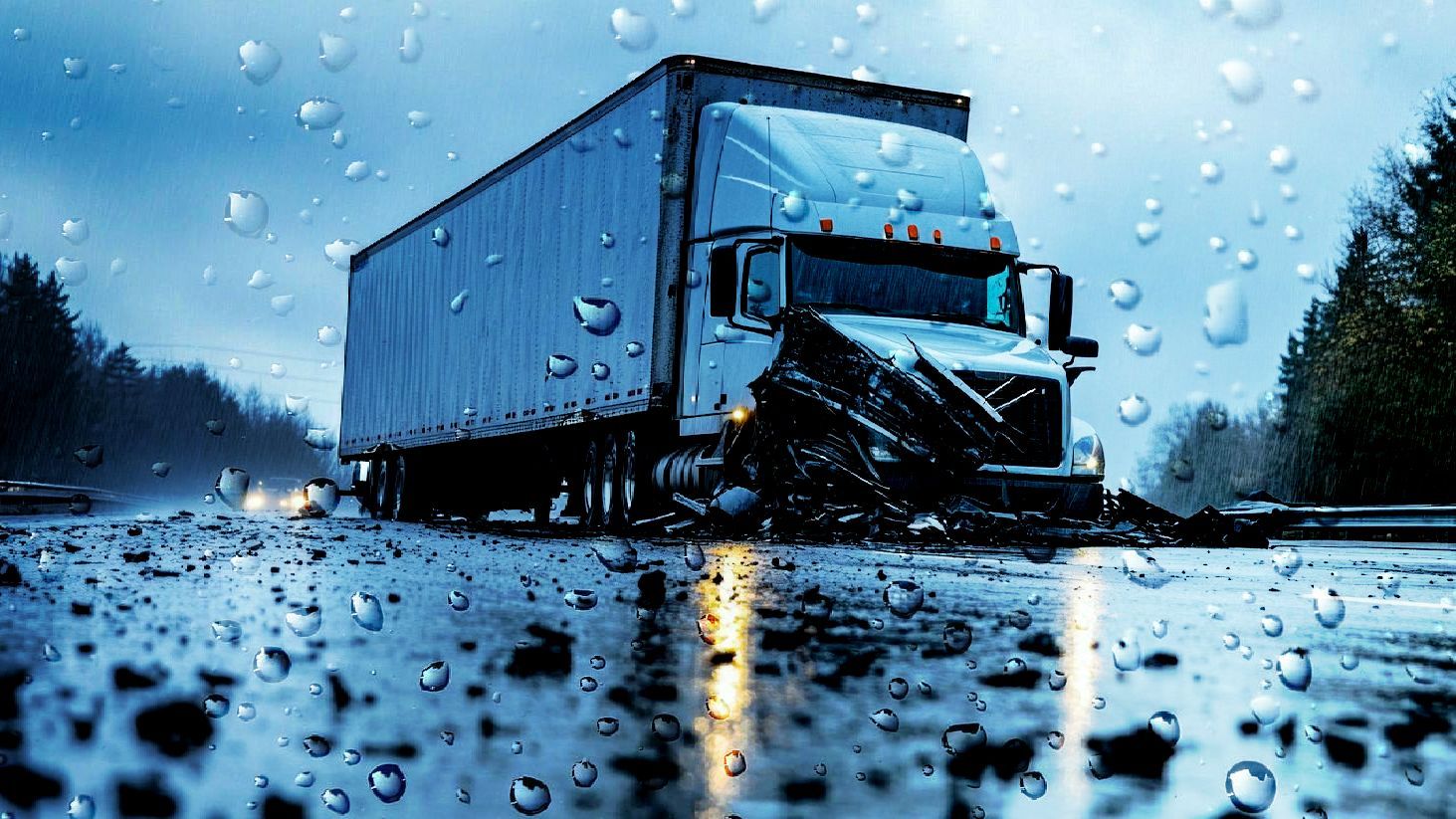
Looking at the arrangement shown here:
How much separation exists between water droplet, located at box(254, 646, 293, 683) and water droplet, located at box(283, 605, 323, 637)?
628 millimetres

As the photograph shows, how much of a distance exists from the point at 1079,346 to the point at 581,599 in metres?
9.12

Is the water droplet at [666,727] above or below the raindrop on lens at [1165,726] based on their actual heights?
below

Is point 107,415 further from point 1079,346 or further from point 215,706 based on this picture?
point 215,706

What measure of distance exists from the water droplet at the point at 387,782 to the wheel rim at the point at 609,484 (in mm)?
13924

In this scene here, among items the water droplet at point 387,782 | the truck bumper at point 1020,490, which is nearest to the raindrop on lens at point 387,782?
the water droplet at point 387,782

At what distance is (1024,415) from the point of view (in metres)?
13.5

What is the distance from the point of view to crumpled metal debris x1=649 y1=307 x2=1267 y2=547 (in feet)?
41.2

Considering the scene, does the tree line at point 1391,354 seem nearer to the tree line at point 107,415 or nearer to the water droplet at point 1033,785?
the water droplet at point 1033,785

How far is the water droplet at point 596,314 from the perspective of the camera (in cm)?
1680

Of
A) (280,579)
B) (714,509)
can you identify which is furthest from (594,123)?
(280,579)

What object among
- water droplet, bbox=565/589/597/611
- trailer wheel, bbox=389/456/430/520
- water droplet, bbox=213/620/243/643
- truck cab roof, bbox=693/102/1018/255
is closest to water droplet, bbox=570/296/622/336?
truck cab roof, bbox=693/102/1018/255

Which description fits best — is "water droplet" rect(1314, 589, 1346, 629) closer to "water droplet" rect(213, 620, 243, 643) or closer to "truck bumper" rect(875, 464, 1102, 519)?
"water droplet" rect(213, 620, 243, 643)

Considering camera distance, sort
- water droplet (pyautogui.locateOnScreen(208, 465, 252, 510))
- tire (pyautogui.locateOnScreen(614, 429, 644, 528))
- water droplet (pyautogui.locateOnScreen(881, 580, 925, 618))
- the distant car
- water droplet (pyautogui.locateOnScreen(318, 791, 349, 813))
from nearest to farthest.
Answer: water droplet (pyautogui.locateOnScreen(318, 791, 349, 813)) → water droplet (pyautogui.locateOnScreen(881, 580, 925, 618)) → water droplet (pyautogui.locateOnScreen(208, 465, 252, 510)) → tire (pyautogui.locateOnScreen(614, 429, 644, 528)) → the distant car

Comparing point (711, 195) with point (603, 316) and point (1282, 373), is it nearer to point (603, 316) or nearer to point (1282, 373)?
point (603, 316)
